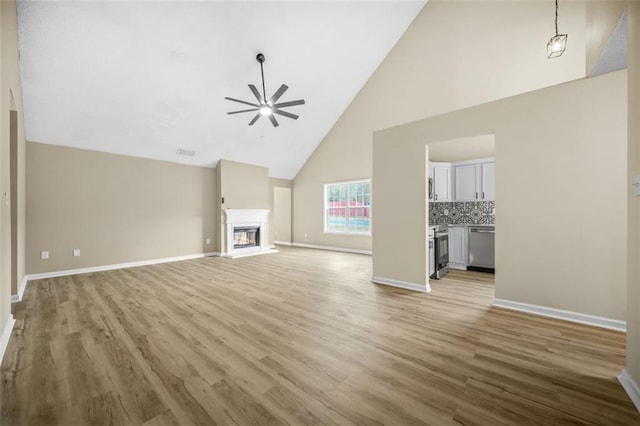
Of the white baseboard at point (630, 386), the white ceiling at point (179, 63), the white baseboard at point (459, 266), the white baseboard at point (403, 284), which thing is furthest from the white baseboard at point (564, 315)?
the white ceiling at point (179, 63)

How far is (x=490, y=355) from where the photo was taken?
1909 mm

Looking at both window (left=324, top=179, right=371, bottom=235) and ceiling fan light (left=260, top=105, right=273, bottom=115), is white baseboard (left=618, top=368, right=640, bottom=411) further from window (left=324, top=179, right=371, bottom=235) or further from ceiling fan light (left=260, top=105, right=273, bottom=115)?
window (left=324, top=179, right=371, bottom=235)

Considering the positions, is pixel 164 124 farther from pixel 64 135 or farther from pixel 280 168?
pixel 280 168

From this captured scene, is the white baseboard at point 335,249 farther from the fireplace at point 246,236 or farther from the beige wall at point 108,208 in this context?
the beige wall at point 108,208

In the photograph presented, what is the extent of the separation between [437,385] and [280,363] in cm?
107

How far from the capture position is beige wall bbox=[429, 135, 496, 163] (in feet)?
14.0

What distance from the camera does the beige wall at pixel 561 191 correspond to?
94.3 inches

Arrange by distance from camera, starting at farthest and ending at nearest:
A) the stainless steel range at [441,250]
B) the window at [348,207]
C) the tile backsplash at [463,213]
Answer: the window at [348,207], the tile backsplash at [463,213], the stainless steel range at [441,250]

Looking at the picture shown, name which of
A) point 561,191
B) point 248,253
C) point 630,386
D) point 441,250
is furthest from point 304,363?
point 248,253

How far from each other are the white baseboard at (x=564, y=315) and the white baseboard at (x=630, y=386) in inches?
40.8

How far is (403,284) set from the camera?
12.0 feet

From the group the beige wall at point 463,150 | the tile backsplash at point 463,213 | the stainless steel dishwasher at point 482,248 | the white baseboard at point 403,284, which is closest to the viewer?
the white baseboard at point 403,284

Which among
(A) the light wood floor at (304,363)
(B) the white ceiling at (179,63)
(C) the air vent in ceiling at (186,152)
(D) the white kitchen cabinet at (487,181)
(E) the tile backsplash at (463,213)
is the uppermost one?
(B) the white ceiling at (179,63)

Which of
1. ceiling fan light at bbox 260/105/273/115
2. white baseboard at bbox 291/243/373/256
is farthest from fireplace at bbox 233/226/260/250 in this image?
ceiling fan light at bbox 260/105/273/115
